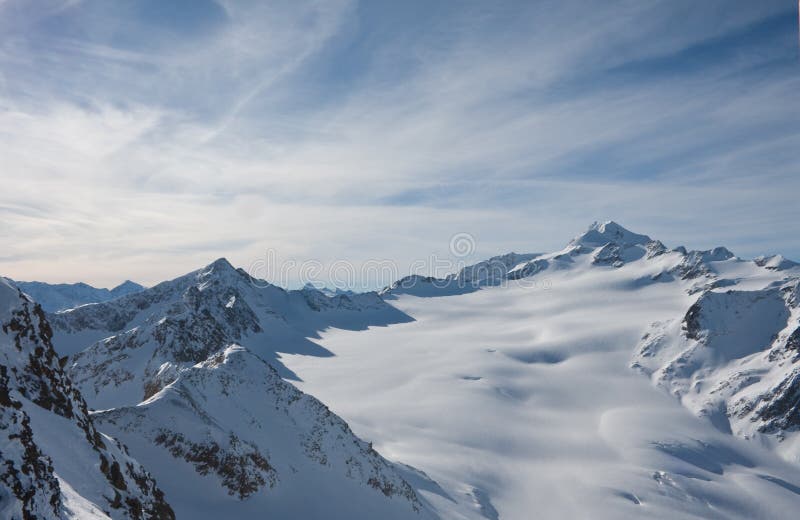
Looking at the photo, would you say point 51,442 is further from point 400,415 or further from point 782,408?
point 782,408

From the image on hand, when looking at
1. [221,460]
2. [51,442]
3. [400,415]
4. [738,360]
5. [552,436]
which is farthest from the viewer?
[738,360]

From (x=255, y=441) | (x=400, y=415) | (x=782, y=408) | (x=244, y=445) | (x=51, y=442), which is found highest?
(x=51, y=442)

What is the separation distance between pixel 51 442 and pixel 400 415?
82812mm

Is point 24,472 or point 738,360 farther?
point 738,360

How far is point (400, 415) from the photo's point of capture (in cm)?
9350

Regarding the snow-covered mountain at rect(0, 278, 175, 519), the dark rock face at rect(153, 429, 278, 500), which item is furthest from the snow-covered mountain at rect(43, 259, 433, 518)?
the snow-covered mountain at rect(0, 278, 175, 519)

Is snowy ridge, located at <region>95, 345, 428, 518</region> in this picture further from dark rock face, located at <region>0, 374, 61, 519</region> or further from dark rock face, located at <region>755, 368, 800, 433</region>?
dark rock face, located at <region>755, 368, 800, 433</region>

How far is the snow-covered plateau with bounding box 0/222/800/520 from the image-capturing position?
17.7 metres

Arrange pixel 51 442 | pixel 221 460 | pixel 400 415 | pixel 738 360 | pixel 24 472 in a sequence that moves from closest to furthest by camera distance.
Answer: pixel 24 472 < pixel 51 442 < pixel 221 460 < pixel 400 415 < pixel 738 360

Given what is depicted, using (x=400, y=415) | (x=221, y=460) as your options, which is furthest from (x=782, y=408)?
(x=221, y=460)

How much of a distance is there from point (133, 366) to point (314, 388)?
55947 millimetres

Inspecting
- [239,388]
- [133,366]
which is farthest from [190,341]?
[239,388]

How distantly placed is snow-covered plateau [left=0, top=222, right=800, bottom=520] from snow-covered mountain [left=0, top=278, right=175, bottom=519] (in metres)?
0.08

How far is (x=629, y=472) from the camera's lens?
Answer: 246ft
